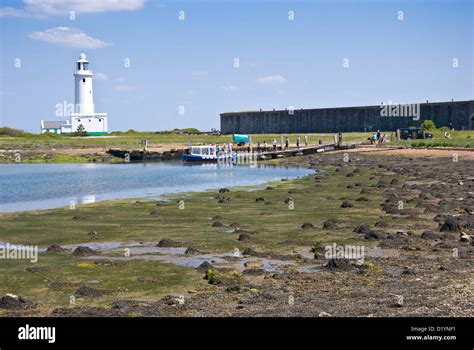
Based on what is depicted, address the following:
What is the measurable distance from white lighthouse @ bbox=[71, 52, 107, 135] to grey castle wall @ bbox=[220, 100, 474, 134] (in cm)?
2699

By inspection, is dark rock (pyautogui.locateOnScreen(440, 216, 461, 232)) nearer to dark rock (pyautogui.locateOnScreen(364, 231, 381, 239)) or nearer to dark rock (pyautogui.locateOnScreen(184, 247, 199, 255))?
dark rock (pyautogui.locateOnScreen(364, 231, 381, 239))

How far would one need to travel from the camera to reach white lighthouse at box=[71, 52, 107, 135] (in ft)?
419

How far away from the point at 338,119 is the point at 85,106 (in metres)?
45.7

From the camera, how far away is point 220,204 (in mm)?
31594

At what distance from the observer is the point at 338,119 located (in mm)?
120500

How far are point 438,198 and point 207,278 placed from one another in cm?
1883

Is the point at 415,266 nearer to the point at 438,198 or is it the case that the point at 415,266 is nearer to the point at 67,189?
the point at 438,198

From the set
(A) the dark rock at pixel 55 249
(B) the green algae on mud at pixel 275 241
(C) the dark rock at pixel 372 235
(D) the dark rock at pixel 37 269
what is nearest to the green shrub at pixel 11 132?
(B) the green algae on mud at pixel 275 241

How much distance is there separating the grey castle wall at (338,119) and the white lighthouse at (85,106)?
88.5ft
